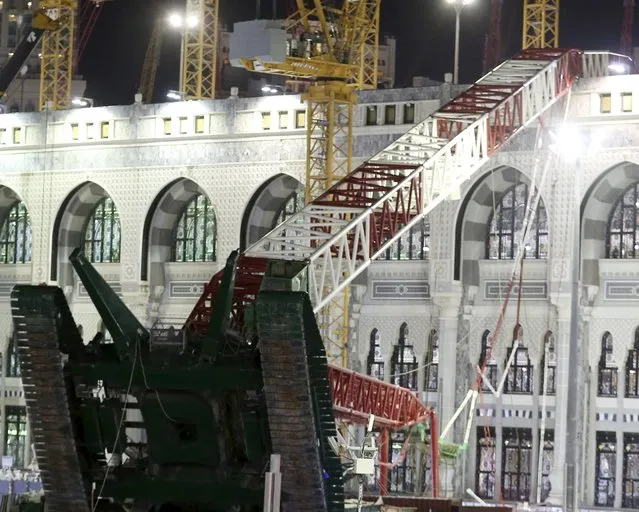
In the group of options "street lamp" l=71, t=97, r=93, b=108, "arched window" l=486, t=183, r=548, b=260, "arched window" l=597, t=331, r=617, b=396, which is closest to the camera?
"arched window" l=597, t=331, r=617, b=396

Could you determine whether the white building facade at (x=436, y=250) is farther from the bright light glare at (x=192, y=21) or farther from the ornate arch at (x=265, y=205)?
the bright light glare at (x=192, y=21)

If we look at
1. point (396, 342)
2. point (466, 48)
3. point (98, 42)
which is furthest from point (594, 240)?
point (98, 42)

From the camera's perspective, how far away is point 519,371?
6831cm

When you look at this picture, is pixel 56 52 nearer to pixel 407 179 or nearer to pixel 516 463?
pixel 516 463

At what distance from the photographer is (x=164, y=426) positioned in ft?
134

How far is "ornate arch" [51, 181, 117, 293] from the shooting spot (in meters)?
78.8

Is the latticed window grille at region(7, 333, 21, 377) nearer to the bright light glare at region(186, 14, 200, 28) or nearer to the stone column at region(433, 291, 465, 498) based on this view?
the bright light glare at region(186, 14, 200, 28)

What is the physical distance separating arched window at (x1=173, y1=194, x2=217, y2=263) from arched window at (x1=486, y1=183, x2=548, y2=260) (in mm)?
11943

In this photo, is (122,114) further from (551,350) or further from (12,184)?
(551,350)

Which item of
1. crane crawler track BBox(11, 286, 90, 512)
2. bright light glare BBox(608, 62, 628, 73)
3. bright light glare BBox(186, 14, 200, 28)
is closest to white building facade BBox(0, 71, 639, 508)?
bright light glare BBox(608, 62, 628, 73)

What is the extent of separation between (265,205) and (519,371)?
12.1 m

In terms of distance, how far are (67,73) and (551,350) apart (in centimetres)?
2625

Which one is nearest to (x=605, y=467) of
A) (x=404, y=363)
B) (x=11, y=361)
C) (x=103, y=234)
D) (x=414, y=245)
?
(x=404, y=363)

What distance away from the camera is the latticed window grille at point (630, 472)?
6550 centimetres
